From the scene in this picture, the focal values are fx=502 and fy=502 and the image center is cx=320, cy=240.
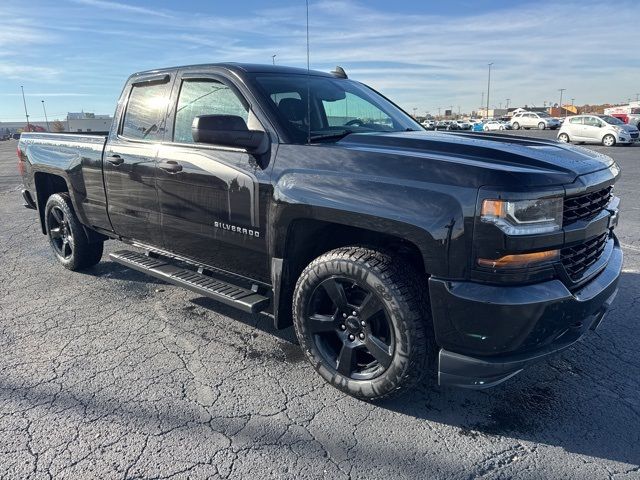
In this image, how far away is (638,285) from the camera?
470 centimetres

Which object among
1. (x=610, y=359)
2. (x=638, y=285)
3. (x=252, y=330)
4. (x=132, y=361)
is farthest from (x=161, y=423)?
(x=638, y=285)

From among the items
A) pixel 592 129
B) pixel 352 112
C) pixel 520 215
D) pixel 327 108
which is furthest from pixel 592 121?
pixel 520 215

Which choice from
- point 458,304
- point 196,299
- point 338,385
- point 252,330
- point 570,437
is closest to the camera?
point 458,304

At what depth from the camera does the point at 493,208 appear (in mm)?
2312

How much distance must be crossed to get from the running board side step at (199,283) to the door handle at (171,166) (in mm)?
815

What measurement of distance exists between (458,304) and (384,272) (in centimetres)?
44

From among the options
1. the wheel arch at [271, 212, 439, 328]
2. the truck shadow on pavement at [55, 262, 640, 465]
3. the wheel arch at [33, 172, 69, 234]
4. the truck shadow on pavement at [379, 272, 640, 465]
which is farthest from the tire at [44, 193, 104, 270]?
the truck shadow on pavement at [379, 272, 640, 465]

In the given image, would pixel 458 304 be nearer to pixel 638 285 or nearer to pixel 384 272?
pixel 384 272

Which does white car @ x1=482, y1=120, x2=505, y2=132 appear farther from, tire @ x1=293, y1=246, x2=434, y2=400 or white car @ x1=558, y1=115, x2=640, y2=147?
tire @ x1=293, y1=246, x2=434, y2=400

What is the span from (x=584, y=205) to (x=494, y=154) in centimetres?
53

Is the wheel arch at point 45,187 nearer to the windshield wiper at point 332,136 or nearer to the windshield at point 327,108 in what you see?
the windshield at point 327,108

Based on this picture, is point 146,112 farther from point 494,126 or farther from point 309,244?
point 494,126

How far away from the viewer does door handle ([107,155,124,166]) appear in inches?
169

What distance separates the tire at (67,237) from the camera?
525cm
